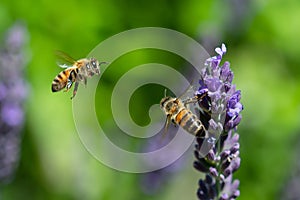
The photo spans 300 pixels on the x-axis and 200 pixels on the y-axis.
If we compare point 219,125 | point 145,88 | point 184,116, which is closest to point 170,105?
point 184,116

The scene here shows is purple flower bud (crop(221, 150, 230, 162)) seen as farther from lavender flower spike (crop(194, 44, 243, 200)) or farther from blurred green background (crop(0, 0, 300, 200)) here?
blurred green background (crop(0, 0, 300, 200))

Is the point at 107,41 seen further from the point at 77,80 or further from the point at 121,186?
the point at 77,80

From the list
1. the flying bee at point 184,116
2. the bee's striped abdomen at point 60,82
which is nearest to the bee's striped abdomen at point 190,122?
the flying bee at point 184,116

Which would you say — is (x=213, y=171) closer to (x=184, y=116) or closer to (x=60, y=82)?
(x=184, y=116)

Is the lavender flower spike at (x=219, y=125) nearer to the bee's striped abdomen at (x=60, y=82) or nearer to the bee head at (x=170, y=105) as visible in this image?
the bee head at (x=170, y=105)

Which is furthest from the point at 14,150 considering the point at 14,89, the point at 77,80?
the point at 77,80

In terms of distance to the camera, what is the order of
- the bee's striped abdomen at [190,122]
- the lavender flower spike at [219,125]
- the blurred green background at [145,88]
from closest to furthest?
the lavender flower spike at [219,125]
the bee's striped abdomen at [190,122]
the blurred green background at [145,88]
